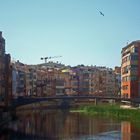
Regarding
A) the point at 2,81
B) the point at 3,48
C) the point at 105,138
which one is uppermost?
the point at 3,48

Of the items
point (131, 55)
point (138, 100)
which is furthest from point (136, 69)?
point (138, 100)

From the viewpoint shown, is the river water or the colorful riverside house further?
the colorful riverside house

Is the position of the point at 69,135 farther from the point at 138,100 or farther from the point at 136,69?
the point at 136,69

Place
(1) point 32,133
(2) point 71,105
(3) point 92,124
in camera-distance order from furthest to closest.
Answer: (2) point 71,105 → (3) point 92,124 → (1) point 32,133

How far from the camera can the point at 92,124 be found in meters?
102

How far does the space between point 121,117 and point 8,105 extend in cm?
2574

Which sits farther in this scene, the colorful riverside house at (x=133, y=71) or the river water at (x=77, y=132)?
the colorful riverside house at (x=133, y=71)

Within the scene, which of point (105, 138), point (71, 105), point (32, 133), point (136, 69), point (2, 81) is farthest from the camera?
point (71, 105)

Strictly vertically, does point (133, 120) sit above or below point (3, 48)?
below

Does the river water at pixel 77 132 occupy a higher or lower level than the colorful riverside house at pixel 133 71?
lower

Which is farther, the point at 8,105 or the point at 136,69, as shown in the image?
the point at 136,69

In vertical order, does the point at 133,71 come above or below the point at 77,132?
above

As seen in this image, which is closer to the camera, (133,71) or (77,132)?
(77,132)

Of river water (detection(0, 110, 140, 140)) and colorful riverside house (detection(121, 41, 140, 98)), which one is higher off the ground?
colorful riverside house (detection(121, 41, 140, 98))
